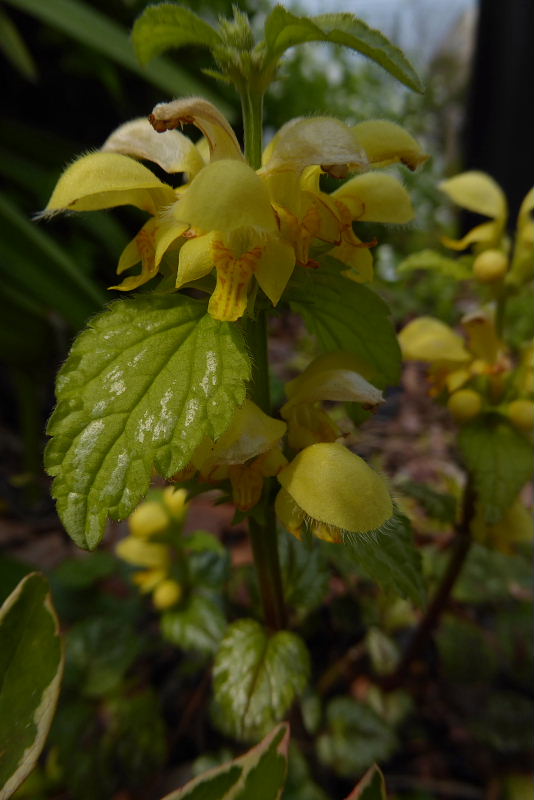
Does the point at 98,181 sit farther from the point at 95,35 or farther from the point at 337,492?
the point at 95,35

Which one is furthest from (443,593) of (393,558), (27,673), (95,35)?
(95,35)

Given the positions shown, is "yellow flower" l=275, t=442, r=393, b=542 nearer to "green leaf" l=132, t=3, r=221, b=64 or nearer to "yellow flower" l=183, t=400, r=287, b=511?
"yellow flower" l=183, t=400, r=287, b=511

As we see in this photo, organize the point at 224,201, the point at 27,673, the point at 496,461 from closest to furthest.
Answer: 1. the point at 224,201
2. the point at 27,673
3. the point at 496,461

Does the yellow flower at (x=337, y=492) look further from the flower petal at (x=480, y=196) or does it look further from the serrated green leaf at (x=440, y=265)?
the flower petal at (x=480, y=196)

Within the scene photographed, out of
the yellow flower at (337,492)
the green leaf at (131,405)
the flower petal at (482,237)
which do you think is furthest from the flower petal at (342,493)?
the flower petal at (482,237)

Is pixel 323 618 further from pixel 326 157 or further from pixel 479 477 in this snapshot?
pixel 326 157

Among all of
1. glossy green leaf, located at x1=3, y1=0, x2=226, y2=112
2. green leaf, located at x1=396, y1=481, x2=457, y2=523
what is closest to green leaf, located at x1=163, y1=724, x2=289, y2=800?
green leaf, located at x1=396, y1=481, x2=457, y2=523
